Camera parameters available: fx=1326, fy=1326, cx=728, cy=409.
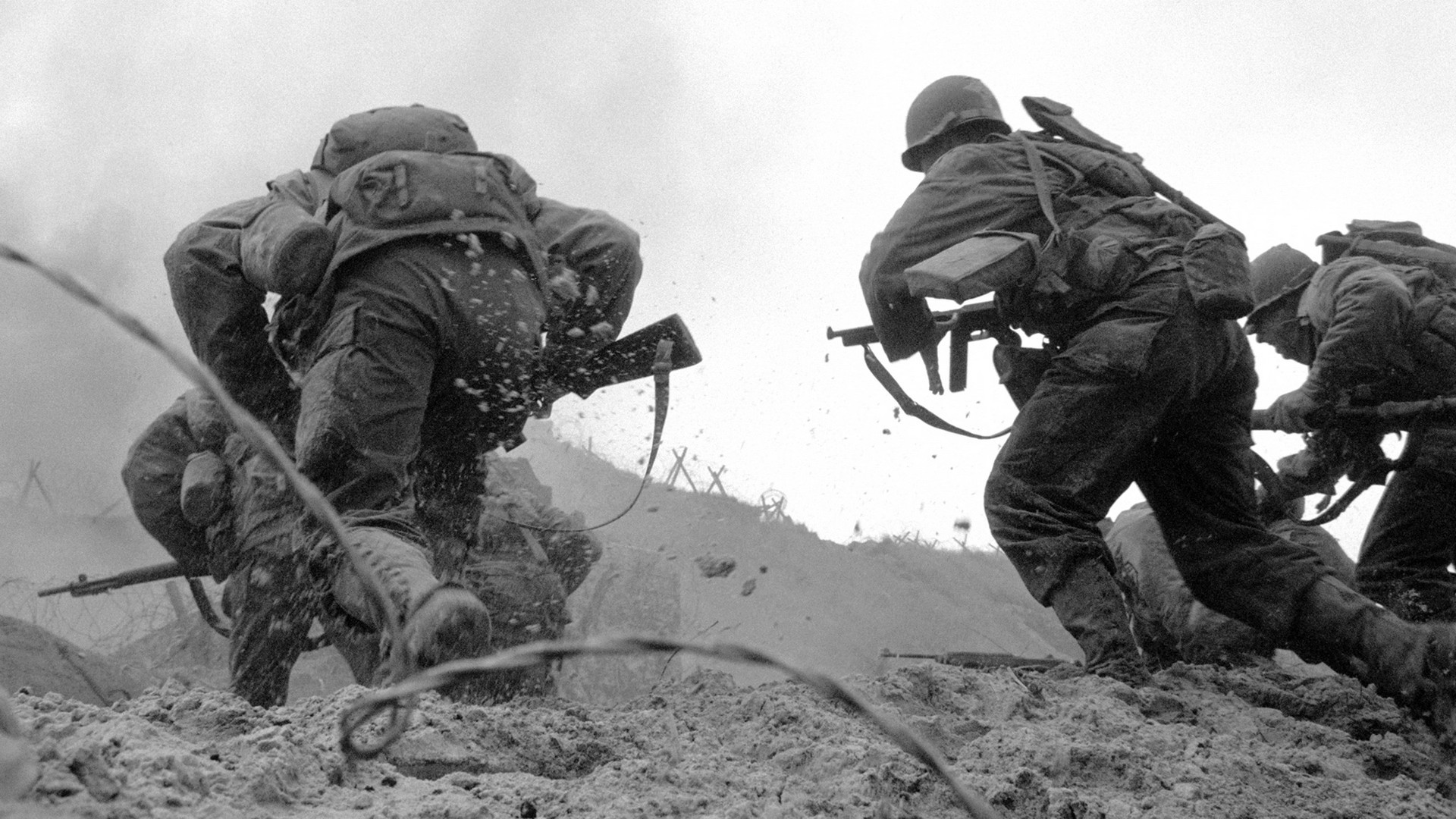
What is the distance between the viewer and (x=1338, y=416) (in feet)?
17.3

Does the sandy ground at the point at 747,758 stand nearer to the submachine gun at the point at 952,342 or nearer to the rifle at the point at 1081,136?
the submachine gun at the point at 952,342

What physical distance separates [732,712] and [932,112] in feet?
8.32

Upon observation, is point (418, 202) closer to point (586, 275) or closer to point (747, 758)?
point (586, 275)

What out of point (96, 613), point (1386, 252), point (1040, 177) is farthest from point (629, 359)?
point (96, 613)

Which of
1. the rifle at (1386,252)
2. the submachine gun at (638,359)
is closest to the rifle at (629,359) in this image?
the submachine gun at (638,359)

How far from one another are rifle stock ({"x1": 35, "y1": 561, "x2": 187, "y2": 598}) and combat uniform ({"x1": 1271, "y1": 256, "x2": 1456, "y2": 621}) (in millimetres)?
4446

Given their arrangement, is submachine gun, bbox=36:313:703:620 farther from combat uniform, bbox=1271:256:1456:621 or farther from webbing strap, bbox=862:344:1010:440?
combat uniform, bbox=1271:256:1456:621

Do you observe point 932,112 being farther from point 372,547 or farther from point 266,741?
point 266,741

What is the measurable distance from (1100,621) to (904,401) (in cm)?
112

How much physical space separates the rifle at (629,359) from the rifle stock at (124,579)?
1.74 metres

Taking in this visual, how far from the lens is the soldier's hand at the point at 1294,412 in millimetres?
5324

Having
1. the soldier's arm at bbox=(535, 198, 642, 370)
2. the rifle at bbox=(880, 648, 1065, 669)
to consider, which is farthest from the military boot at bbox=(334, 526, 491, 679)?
the rifle at bbox=(880, 648, 1065, 669)

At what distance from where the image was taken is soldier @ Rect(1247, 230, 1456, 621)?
4.94 meters

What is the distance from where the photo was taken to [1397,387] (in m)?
5.14
